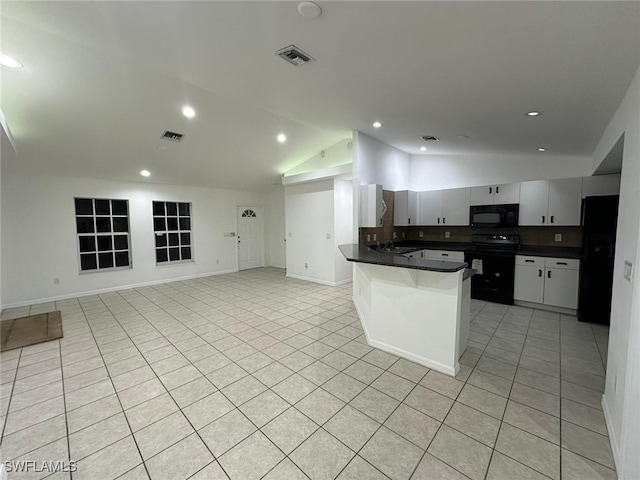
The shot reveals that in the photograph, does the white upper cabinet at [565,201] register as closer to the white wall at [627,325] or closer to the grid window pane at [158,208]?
the white wall at [627,325]

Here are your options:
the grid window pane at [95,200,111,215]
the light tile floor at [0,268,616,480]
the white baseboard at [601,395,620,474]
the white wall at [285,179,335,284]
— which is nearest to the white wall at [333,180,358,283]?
the white wall at [285,179,335,284]

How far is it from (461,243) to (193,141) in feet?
18.5

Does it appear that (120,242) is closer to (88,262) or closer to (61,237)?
(88,262)

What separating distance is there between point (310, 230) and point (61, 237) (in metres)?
5.10

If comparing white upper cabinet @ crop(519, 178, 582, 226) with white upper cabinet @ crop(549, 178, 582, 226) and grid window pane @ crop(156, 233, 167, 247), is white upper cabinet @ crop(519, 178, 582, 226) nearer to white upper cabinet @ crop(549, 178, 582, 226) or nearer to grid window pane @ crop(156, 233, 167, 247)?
white upper cabinet @ crop(549, 178, 582, 226)

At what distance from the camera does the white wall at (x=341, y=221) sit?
19.7 ft

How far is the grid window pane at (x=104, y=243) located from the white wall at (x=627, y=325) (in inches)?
312

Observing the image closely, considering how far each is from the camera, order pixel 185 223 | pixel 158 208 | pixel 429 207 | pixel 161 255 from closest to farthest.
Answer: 1. pixel 429 207
2. pixel 158 208
3. pixel 161 255
4. pixel 185 223

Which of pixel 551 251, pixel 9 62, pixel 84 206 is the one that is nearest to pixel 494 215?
pixel 551 251

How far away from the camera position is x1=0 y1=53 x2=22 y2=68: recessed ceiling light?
257 centimetres

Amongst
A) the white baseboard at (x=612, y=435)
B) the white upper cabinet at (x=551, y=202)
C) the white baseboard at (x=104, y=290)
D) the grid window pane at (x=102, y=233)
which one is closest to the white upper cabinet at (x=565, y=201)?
the white upper cabinet at (x=551, y=202)

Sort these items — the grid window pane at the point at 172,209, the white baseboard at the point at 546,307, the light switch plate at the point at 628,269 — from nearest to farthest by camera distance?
the light switch plate at the point at 628,269 → the white baseboard at the point at 546,307 → the grid window pane at the point at 172,209

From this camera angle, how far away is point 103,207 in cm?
592

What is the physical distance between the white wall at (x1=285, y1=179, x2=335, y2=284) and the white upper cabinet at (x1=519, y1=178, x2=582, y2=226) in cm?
363
